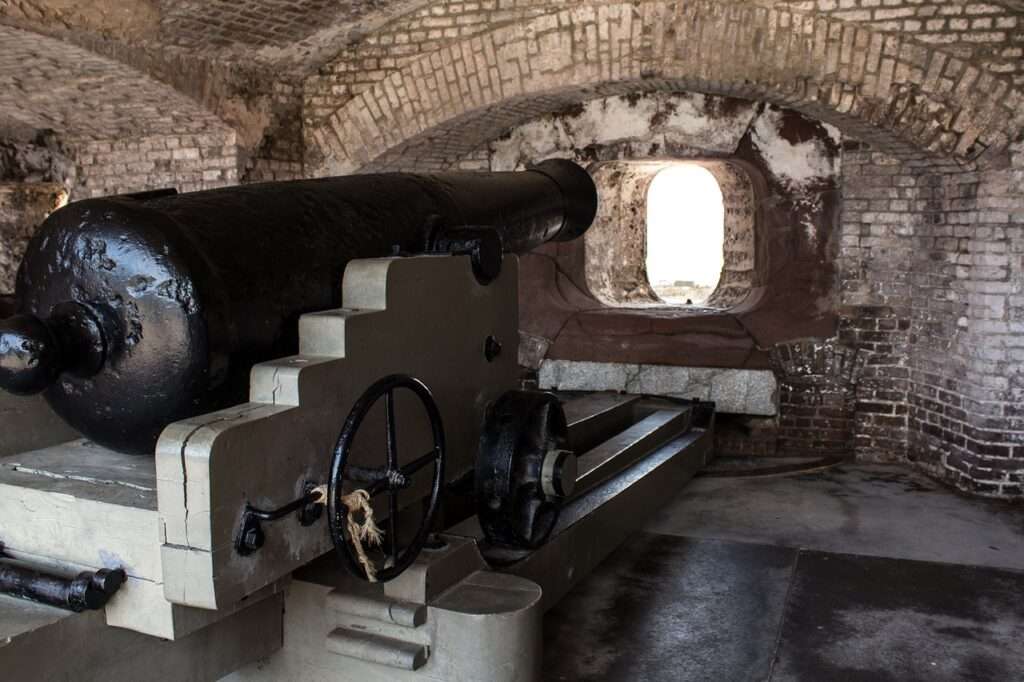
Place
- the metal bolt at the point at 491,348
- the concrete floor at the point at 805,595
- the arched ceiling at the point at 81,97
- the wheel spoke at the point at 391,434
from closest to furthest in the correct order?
1. the wheel spoke at the point at 391,434
2. the metal bolt at the point at 491,348
3. the concrete floor at the point at 805,595
4. the arched ceiling at the point at 81,97

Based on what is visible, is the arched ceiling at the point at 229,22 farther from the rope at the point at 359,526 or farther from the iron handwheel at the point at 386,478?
the rope at the point at 359,526

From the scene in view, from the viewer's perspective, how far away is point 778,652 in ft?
9.89

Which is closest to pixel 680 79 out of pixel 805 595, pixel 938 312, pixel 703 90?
pixel 703 90

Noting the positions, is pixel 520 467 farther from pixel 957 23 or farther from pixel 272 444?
pixel 957 23

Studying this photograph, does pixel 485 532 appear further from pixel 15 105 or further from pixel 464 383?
pixel 15 105

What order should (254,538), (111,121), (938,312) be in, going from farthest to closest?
(111,121), (938,312), (254,538)

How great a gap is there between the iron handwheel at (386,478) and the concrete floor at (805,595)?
0.88 metres

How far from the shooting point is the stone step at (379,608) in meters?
2.31

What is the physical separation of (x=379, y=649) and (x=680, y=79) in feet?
11.9

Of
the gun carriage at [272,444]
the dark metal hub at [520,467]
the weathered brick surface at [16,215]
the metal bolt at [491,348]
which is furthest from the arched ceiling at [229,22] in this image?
the dark metal hub at [520,467]

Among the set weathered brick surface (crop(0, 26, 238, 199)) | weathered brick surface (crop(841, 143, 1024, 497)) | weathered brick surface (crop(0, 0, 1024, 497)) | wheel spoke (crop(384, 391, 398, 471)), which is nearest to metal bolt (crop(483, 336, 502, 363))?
wheel spoke (crop(384, 391, 398, 471))

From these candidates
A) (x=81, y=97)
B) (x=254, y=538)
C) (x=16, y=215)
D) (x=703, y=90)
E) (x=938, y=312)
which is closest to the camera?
(x=254, y=538)

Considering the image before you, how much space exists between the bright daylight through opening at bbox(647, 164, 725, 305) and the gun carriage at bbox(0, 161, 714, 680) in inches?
411

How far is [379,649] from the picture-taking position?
7.57 feet
